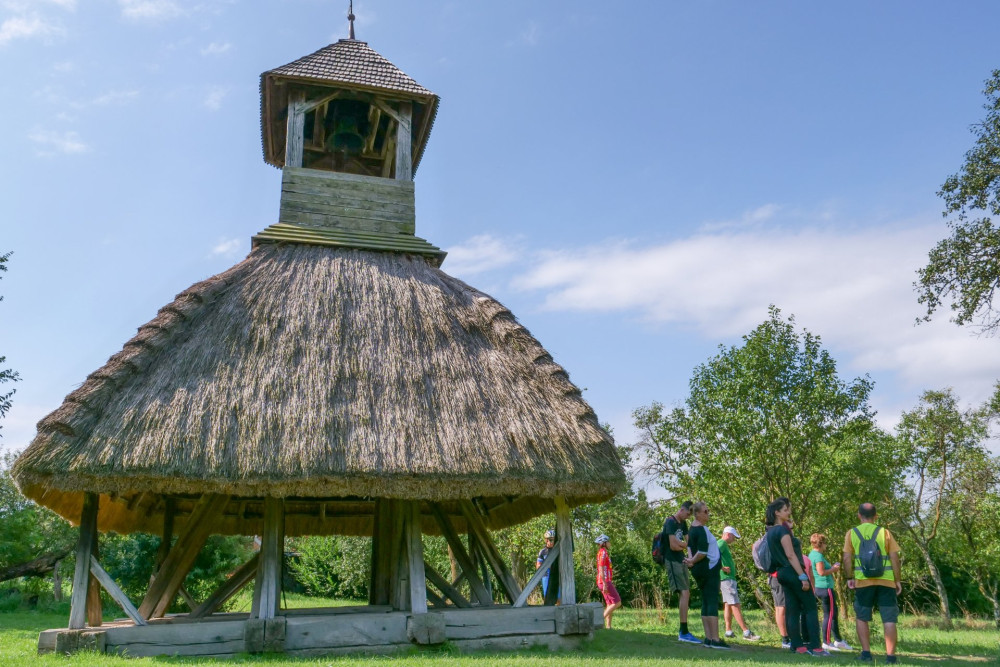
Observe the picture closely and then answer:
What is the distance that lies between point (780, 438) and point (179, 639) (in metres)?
10.5

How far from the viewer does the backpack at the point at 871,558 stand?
7781mm

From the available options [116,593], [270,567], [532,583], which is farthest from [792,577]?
[116,593]

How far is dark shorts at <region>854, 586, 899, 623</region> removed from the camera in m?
7.85

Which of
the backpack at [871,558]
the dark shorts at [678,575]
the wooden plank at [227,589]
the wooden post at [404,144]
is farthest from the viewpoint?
the wooden post at [404,144]

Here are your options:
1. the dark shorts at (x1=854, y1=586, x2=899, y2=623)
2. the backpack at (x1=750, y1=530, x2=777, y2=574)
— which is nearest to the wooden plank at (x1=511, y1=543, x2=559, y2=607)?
the backpack at (x1=750, y1=530, x2=777, y2=574)

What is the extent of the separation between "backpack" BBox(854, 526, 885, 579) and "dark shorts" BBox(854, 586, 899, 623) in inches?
8.1

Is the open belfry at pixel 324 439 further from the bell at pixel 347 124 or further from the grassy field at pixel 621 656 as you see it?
the bell at pixel 347 124

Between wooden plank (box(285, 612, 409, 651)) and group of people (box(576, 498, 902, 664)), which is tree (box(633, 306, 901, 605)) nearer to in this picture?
group of people (box(576, 498, 902, 664))

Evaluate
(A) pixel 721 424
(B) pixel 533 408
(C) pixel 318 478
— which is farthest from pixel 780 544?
(A) pixel 721 424

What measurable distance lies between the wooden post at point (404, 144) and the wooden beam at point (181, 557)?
6244 mm

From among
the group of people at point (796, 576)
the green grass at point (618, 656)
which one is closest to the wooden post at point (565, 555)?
the green grass at point (618, 656)

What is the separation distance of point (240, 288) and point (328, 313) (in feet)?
4.38

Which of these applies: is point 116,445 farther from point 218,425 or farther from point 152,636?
point 152,636

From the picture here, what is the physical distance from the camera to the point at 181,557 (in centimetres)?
948
